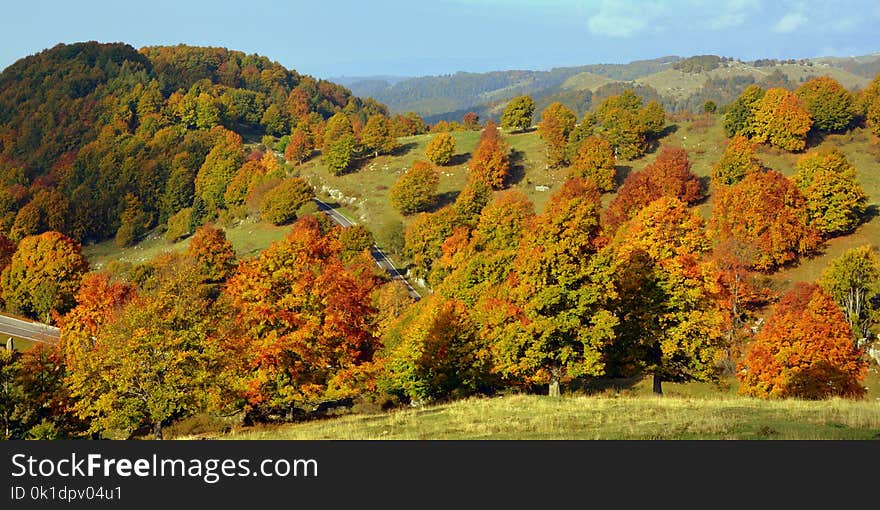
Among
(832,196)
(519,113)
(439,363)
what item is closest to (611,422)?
(439,363)

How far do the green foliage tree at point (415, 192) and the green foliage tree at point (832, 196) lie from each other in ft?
217

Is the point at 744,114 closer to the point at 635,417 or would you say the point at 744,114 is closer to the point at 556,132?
the point at 556,132

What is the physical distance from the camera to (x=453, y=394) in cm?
5088

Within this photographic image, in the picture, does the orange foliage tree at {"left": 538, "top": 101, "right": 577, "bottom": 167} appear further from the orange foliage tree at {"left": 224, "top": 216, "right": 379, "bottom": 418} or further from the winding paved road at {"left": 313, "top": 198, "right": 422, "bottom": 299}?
the orange foliage tree at {"left": 224, "top": 216, "right": 379, "bottom": 418}

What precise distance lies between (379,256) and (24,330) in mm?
56067

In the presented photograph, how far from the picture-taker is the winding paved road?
113m

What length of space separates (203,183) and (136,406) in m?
163

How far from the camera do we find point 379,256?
413ft

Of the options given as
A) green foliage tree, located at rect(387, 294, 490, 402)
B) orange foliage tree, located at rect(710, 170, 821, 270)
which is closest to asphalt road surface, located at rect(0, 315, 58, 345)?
green foliage tree, located at rect(387, 294, 490, 402)

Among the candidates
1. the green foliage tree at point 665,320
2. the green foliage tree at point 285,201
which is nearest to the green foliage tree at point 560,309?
the green foliage tree at point 665,320

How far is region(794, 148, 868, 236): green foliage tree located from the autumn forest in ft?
1.27

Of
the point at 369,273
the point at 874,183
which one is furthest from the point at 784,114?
the point at 369,273
